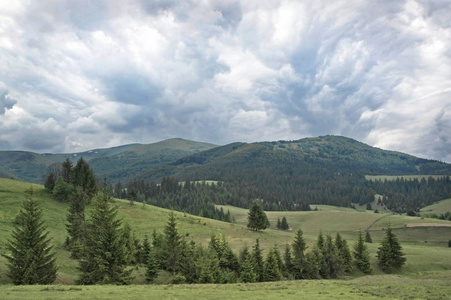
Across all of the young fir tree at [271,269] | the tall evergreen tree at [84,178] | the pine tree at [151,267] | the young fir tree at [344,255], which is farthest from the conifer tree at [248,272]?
the tall evergreen tree at [84,178]

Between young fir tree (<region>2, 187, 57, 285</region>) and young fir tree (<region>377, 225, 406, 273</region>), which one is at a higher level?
young fir tree (<region>2, 187, 57, 285</region>)

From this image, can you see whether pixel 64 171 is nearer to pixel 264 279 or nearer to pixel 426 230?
pixel 264 279

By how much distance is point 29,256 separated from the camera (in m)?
33.2

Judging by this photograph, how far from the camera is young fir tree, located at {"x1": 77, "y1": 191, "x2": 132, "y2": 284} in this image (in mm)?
37281

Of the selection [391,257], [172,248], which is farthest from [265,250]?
[172,248]

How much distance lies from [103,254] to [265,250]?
4788cm

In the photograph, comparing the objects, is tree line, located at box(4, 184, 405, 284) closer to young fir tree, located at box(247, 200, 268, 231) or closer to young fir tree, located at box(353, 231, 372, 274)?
young fir tree, located at box(353, 231, 372, 274)

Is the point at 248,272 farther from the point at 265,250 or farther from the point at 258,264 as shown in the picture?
the point at 265,250

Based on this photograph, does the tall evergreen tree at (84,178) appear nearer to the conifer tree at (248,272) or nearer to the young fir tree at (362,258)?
the conifer tree at (248,272)

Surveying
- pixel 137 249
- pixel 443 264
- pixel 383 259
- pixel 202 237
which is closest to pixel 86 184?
pixel 202 237

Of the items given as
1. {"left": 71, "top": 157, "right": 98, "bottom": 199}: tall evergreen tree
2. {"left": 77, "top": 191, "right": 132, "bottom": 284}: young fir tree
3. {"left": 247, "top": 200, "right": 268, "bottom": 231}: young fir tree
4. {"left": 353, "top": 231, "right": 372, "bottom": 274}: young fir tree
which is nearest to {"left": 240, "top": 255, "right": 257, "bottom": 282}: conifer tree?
{"left": 77, "top": 191, "right": 132, "bottom": 284}: young fir tree

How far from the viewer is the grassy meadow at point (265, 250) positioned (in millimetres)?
26375

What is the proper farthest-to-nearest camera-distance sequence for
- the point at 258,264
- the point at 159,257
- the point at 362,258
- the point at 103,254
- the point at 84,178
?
the point at 84,178 → the point at 362,258 → the point at 258,264 → the point at 159,257 → the point at 103,254

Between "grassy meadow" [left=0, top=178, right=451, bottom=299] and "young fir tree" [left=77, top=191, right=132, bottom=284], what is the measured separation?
9.17 feet
